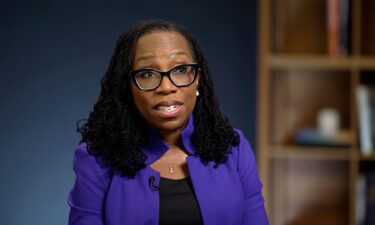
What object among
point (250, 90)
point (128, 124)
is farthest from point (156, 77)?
point (250, 90)

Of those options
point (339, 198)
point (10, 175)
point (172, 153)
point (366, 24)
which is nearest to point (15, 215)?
point (10, 175)

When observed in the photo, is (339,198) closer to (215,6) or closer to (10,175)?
(215,6)

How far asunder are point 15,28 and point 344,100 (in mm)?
1265

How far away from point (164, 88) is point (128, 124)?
0.11 m

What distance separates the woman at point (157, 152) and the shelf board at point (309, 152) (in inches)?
41.7

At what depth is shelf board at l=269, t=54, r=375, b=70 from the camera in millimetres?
2162

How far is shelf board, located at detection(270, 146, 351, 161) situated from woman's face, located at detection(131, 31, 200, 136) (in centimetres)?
117

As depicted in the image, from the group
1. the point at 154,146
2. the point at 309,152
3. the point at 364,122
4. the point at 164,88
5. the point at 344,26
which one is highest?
the point at 344,26

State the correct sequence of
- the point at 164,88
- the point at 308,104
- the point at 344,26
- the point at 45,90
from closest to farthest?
the point at 164,88
the point at 45,90
the point at 344,26
the point at 308,104

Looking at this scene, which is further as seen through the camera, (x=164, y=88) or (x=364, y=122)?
(x=364, y=122)

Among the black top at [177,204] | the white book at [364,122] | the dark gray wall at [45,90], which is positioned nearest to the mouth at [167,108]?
the black top at [177,204]

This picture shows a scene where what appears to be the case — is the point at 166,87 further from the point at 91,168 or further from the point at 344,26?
the point at 344,26

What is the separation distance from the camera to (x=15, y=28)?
1.95 m

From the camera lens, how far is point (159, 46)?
111 centimetres
